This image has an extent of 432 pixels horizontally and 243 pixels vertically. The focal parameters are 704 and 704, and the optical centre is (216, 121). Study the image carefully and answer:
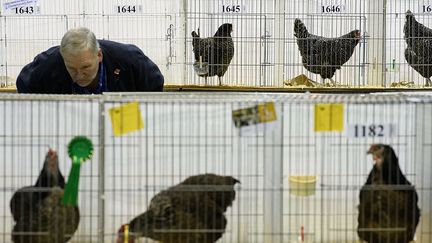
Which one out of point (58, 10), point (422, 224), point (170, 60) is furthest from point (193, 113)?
point (58, 10)

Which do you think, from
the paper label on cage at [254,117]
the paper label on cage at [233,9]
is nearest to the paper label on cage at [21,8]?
the paper label on cage at [233,9]

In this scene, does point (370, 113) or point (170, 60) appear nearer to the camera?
point (370, 113)

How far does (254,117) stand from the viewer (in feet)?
6.40

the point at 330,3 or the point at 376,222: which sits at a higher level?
the point at 330,3

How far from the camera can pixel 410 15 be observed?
5301 mm

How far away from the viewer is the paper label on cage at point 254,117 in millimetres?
1932

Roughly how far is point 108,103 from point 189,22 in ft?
12.5

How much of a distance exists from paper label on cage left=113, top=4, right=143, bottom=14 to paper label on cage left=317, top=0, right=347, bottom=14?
1.45m

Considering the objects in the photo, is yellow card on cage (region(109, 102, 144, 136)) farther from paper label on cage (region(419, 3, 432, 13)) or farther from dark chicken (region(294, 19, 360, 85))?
paper label on cage (region(419, 3, 432, 13))

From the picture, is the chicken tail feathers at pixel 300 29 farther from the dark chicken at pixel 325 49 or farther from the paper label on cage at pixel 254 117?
the paper label on cage at pixel 254 117

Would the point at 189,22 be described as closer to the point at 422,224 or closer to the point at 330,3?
the point at 330,3

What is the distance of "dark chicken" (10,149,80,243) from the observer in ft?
6.52

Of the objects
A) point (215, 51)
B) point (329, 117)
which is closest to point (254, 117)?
point (329, 117)

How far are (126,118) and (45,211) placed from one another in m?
0.36
